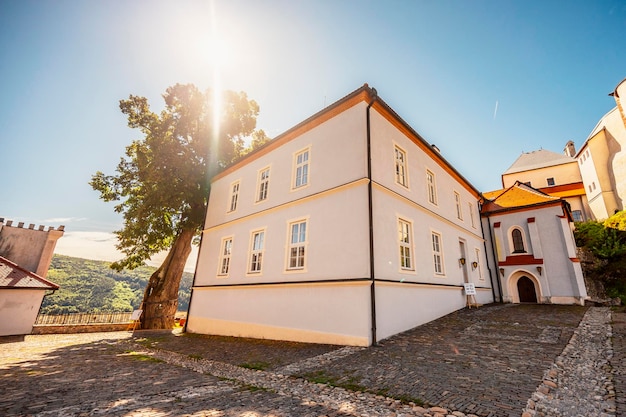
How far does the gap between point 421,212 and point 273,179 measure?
738 centimetres

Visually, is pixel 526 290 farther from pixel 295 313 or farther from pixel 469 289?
pixel 295 313

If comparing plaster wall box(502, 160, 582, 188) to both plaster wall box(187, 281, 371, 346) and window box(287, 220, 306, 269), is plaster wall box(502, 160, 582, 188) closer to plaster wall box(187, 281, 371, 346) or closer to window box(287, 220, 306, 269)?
window box(287, 220, 306, 269)

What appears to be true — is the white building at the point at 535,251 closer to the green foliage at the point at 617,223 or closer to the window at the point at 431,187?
the green foliage at the point at 617,223

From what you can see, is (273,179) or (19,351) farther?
(273,179)

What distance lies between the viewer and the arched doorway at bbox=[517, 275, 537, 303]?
18484 mm

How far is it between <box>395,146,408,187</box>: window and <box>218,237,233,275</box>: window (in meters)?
9.41

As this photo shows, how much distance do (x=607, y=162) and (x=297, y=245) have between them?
39009 millimetres

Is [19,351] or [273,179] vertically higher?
[273,179]

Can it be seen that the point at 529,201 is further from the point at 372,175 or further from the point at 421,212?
the point at 372,175

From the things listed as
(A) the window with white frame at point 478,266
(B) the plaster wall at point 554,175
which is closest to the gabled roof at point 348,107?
(A) the window with white frame at point 478,266

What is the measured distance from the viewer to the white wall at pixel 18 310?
14.5 metres

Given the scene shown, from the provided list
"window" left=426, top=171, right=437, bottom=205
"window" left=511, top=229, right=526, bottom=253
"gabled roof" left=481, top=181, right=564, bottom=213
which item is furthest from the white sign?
"gabled roof" left=481, top=181, right=564, bottom=213

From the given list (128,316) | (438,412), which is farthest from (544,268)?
(128,316)

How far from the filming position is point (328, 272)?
9.55 metres
